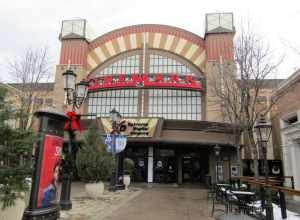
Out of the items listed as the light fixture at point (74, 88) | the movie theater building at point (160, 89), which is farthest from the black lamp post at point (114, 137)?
the movie theater building at point (160, 89)

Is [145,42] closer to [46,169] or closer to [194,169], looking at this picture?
[194,169]

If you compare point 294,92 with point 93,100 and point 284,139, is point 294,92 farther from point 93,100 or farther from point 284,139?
point 93,100

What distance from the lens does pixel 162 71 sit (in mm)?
25344

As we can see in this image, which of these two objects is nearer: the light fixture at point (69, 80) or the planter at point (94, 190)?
the light fixture at point (69, 80)

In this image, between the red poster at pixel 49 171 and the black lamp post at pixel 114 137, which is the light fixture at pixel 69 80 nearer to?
the red poster at pixel 49 171

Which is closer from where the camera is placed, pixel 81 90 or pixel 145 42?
pixel 81 90

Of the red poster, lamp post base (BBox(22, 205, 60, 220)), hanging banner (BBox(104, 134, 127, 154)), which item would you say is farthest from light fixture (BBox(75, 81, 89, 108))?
hanging banner (BBox(104, 134, 127, 154))

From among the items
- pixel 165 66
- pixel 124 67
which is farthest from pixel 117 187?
pixel 165 66

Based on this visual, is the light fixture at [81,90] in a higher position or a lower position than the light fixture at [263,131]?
higher

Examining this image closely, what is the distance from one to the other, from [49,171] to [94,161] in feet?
19.3

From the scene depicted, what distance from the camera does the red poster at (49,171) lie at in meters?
5.94

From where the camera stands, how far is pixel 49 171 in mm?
6184

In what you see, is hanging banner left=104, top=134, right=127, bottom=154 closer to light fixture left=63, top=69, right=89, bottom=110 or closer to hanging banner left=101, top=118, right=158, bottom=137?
light fixture left=63, top=69, right=89, bottom=110

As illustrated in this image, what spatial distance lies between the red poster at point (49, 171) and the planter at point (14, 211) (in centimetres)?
44
